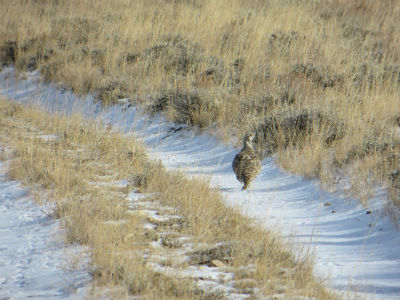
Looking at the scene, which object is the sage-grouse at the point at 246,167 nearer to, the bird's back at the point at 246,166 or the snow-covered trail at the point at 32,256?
the bird's back at the point at 246,166

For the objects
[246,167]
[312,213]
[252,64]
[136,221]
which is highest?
[252,64]

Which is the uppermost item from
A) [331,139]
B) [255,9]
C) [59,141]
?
[255,9]

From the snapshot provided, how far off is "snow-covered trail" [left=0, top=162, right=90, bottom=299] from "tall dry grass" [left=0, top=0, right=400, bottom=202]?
3666mm

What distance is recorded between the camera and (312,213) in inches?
251

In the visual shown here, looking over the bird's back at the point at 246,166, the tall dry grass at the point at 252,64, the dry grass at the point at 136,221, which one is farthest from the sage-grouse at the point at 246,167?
the tall dry grass at the point at 252,64

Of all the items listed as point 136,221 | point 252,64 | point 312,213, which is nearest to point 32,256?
point 136,221

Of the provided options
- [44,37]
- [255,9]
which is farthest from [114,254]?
[255,9]

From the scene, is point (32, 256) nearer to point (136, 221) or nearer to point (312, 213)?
point (136, 221)

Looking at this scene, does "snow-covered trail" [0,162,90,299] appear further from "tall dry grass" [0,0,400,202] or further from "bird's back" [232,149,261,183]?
"tall dry grass" [0,0,400,202]

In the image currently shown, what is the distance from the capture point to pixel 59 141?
8.19 metres

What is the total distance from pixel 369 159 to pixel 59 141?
4.67m

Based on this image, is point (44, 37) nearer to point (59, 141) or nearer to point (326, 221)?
point (59, 141)

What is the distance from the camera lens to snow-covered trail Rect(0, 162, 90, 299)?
4039 mm

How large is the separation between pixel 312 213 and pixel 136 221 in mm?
2376
